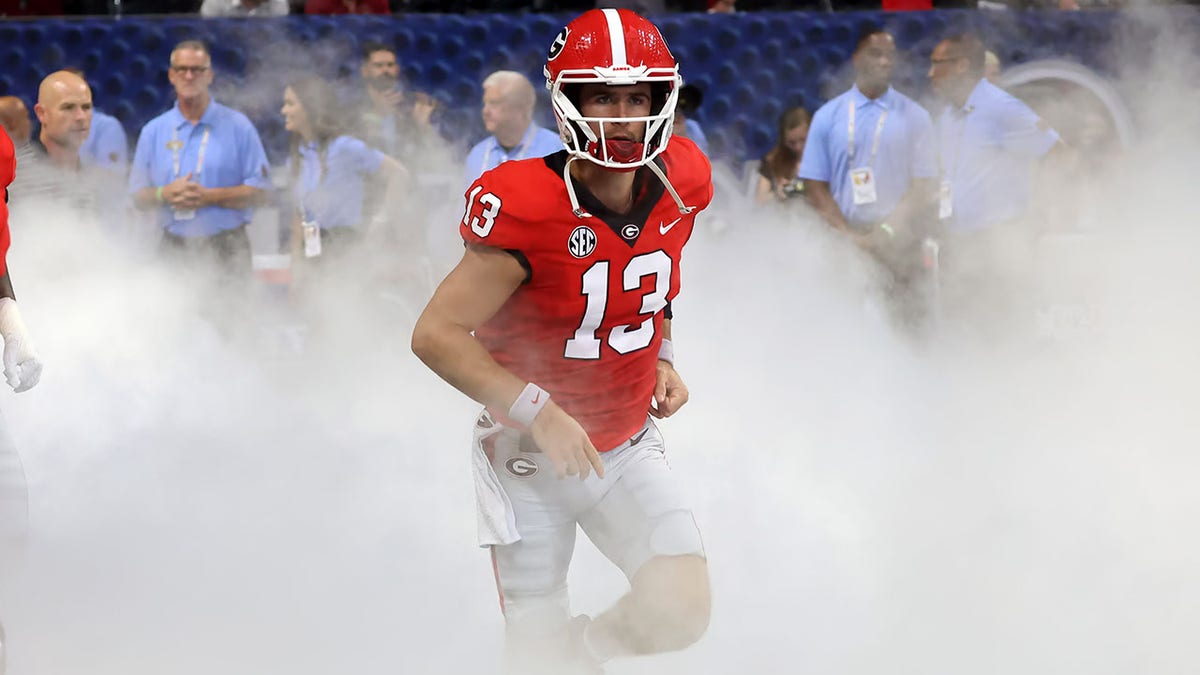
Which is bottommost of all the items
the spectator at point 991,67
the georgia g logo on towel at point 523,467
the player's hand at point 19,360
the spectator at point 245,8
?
the georgia g logo on towel at point 523,467

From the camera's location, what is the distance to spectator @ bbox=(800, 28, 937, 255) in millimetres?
6539

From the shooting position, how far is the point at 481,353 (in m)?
2.79

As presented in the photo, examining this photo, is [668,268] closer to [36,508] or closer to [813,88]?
[36,508]

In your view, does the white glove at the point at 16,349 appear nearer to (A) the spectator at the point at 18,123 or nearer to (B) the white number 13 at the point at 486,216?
(B) the white number 13 at the point at 486,216

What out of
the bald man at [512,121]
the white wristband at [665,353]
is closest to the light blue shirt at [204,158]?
the bald man at [512,121]

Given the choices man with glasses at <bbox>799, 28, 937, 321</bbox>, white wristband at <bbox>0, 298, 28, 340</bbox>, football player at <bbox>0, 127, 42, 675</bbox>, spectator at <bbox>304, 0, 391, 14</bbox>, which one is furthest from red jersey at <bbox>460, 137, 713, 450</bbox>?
spectator at <bbox>304, 0, 391, 14</bbox>

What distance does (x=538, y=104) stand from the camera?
7.11m

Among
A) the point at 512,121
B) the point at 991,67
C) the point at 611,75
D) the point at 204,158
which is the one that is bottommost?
Result: the point at 204,158

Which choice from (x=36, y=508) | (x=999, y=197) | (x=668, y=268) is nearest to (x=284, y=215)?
(x=36, y=508)

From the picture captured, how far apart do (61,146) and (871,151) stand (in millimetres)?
3624

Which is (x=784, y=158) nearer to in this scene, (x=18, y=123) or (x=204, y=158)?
(x=204, y=158)

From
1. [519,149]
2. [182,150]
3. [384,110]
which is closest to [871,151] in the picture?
[519,149]

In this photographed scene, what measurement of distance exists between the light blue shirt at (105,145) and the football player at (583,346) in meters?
4.23

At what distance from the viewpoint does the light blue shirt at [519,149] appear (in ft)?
20.5
